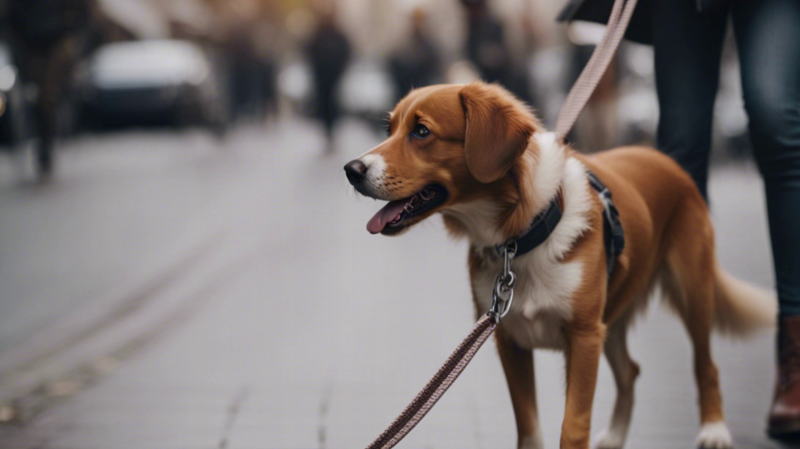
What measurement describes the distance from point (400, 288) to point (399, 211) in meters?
4.63

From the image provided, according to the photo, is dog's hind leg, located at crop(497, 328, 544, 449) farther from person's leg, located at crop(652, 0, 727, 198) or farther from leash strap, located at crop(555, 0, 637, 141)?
person's leg, located at crop(652, 0, 727, 198)

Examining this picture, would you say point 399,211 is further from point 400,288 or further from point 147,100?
point 147,100

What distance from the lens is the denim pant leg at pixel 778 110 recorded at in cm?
390

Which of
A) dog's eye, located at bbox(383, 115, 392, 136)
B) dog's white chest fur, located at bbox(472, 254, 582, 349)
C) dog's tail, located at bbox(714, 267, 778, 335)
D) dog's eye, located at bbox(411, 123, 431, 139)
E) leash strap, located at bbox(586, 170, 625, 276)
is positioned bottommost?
dog's tail, located at bbox(714, 267, 778, 335)

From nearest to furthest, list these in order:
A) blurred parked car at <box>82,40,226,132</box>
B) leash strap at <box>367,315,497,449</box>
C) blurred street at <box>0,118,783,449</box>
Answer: leash strap at <box>367,315,497,449</box> < blurred street at <box>0,118,783,449</box> < blurred parked car at <box>82,40,226,132</box>

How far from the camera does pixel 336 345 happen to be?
5.92 metres

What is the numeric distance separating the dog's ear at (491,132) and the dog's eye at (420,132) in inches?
4.1

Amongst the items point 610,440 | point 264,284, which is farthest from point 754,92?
point 264,284

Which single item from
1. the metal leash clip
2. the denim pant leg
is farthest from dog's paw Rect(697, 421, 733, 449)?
the metal leash clip

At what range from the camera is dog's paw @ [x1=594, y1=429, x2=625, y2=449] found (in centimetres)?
389

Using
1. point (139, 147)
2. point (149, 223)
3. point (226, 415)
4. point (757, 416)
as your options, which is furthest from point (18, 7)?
point (757, 416)

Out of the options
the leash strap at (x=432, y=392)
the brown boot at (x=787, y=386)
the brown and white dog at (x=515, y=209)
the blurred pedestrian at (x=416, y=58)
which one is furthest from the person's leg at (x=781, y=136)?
the blurred pedestrian at (x=416, y=58)

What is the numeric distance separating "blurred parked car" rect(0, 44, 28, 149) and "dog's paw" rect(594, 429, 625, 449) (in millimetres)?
10718

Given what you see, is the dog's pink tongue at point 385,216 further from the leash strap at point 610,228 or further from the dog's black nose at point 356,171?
the leash strap at point 610,228
